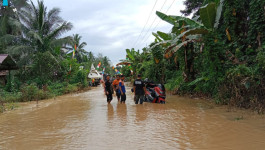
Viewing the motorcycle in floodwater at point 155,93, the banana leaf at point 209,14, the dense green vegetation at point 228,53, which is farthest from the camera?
the motorcycle in floodwater at point 155,93

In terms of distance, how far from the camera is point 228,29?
12.7 m

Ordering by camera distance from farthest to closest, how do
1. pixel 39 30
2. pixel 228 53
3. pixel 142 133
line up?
pixel 39 30
pixel 228 53
pixel 142 133

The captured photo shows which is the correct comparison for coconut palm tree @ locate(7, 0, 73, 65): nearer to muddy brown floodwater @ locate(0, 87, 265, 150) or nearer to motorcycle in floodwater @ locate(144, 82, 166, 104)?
motorcycle in floodwater @ locate(144, 82, 166, 104)

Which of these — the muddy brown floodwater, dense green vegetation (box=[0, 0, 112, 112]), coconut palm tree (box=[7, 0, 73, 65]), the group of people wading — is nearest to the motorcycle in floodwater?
the group of people wading

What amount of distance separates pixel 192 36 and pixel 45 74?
47.3ft

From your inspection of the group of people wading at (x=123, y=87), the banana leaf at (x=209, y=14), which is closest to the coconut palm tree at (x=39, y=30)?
the group of people wading at (x=123, y=87)

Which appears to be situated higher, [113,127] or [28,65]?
[28,65]

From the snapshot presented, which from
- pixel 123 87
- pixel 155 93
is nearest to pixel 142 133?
pixel 123 87

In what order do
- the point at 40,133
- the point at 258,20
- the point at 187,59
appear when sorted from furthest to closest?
the point at 187,59, the point at 258,20, the point at 40,133

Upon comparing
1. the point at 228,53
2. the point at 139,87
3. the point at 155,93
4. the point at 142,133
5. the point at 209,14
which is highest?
the point at 209,14

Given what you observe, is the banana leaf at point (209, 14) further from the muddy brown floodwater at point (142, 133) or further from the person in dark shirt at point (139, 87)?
the muddy brown floodwater at point (142, 133)

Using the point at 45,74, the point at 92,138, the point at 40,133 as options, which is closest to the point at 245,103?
the point at 92,138

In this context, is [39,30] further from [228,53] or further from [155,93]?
[228,53]

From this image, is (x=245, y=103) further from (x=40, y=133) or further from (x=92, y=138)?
(x=40, y=133)
